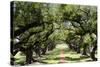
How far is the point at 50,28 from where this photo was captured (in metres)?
2.31

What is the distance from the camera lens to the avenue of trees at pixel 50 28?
7.16 feet

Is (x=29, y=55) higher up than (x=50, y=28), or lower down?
lower down

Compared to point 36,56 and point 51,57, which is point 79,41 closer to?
point 51,57

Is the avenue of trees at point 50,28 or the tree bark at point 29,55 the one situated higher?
the avenue of trees at point 50,28

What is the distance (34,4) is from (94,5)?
0.77 metres

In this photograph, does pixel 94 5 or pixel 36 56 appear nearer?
→ pixel 36 56

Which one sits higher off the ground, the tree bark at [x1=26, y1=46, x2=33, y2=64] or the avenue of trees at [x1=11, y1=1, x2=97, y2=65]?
the avenue of trees at [x1=11, y1=1, x2=97, y2=65]

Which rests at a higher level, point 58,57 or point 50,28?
point 50,28

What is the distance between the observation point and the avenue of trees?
2.18 meters

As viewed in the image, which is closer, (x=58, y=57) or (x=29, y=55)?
(x=29, y=55)

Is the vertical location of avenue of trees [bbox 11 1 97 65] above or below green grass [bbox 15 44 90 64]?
above
